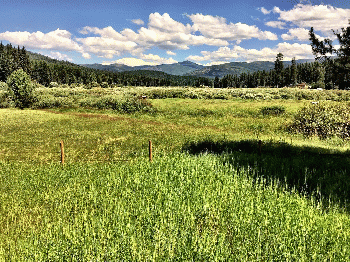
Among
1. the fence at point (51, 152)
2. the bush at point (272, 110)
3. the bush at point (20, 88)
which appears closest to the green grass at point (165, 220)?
the fence at point (51, 152)

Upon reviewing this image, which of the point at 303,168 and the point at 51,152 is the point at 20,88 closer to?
the point at 51,152

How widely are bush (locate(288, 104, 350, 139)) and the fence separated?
21.2 meters

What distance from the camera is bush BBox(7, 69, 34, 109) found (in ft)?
173

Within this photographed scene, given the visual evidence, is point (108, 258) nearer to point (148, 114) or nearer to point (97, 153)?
point (97, 153)

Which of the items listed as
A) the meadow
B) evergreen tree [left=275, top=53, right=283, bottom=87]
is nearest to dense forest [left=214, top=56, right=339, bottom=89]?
evergreen tree [left=275, top=53, right=283, bottom=87]

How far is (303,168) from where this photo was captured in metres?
13.9

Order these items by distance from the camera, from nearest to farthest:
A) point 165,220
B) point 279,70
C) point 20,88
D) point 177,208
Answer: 1. point 165,220
2. point 177,208
3. point 20,88
4. point 279,70

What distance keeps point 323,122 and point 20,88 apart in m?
57.4

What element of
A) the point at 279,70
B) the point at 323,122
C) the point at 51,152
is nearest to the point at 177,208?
the point at 51,152

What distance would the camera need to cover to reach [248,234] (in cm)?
736

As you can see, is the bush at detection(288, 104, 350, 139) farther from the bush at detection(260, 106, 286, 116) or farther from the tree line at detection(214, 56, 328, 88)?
the tree line at detection(214, 56, 328, 88)

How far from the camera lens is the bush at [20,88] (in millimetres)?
52625

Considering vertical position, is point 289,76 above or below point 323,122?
above

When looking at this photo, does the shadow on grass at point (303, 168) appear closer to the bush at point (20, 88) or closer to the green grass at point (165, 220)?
the green grass at point (165, 220)
